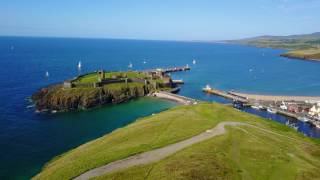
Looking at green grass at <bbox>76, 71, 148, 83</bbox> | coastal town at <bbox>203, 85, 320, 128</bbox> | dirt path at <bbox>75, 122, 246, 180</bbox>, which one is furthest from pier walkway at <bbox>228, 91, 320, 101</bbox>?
dirt path at <bbox>75, 122, 246, 180</bbox>

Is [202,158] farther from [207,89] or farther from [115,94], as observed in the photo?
[207,89]

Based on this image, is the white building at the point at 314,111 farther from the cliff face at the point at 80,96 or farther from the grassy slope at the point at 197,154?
the cliff face at the point at 80,96

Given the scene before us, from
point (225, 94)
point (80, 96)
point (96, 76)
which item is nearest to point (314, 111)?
point (225, 94)

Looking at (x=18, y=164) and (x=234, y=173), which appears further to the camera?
(x=18, y=164)

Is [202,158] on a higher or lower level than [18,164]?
higher

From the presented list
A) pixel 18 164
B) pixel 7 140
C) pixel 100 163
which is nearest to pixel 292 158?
pixel 100 163

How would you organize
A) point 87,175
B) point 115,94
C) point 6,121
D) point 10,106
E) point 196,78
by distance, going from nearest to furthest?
1. point 87,175
2. point 6,121
3. point 10,106
4. point 115,94
5. point 196,78
